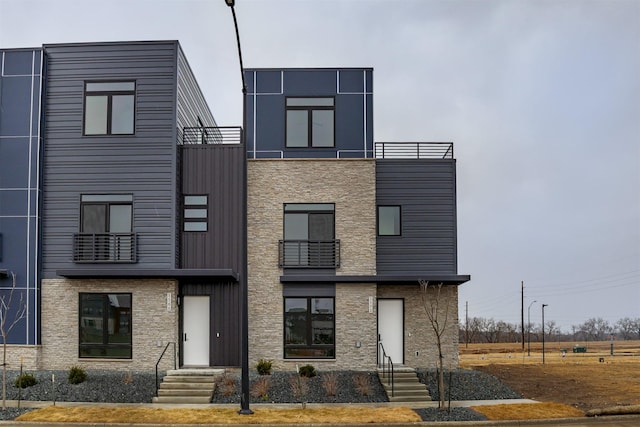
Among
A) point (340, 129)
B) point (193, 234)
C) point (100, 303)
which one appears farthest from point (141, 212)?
→ point (340, 129)

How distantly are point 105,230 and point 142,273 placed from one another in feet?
6.81

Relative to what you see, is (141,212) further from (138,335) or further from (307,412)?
(307,412)

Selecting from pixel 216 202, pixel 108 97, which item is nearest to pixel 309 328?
pixel 216 202

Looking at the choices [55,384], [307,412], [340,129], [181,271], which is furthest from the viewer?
[340,129]

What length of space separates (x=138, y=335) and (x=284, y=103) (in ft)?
29.1

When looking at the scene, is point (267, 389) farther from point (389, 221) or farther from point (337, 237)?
point (389, 221)

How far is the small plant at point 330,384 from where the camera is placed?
18234 millimetres

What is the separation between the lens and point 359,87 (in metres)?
22.4

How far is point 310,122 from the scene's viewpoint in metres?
22.4

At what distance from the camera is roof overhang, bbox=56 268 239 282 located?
65.0ft

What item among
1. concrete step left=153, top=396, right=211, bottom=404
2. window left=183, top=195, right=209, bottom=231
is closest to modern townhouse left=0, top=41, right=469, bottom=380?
window left=183, top=195, right=209, bottom=231

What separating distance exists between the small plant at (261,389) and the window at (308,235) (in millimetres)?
4175

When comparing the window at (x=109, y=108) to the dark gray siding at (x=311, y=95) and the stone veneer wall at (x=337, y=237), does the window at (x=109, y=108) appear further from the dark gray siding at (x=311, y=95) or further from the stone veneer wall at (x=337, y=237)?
the stone veneer wall at (x=337, y=237)

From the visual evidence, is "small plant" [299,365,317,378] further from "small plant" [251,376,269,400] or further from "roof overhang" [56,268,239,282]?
"roof overhang" [56,268,239,282]
